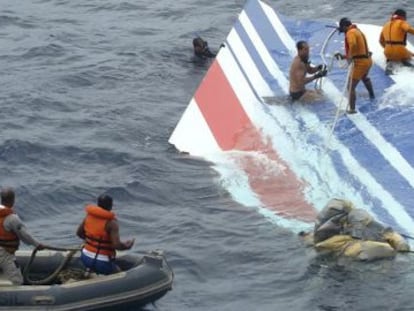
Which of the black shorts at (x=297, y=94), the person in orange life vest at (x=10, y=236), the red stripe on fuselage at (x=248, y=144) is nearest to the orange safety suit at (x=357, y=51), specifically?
the black shorts at (x=297, y=94)

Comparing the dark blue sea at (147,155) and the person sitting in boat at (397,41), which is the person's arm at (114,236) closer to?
the dark blue sea at (147,155)

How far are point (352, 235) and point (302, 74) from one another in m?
6.12

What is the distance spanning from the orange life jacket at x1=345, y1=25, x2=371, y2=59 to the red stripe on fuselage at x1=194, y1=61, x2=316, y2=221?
2509 millimetres

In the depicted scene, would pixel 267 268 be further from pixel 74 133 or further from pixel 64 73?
pixel 64 73

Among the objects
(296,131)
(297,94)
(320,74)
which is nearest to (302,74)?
(320,74)

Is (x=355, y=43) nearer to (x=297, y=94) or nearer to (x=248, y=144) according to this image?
(x=297, y=94)

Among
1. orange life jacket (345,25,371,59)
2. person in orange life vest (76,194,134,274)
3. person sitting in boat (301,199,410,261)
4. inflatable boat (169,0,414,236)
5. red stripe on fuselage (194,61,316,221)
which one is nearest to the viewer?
person in orange life vest (76,194,134,274)

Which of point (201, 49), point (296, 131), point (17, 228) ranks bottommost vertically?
point (201, 49)

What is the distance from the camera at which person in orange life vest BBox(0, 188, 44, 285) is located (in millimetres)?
16172

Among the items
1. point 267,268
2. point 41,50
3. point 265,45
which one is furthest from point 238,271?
point 41,50

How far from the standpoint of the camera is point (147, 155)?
78.0 ft

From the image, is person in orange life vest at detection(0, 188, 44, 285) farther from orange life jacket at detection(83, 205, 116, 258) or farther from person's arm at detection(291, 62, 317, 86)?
person's arm at detection(291, 62, 317, 86)

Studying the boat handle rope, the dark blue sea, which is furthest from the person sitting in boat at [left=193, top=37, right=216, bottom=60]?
the boat handle rope

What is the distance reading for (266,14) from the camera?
29.0 m
